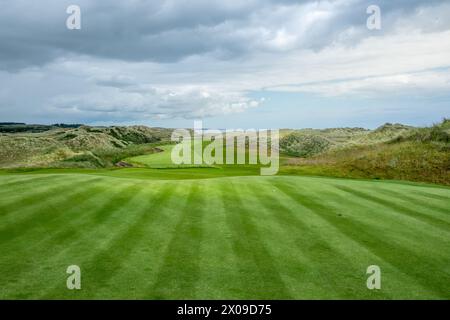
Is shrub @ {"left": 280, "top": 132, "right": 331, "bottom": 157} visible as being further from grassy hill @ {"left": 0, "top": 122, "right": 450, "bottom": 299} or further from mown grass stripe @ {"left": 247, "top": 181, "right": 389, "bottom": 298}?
mown grass stripe @ {"left": 247, "top": 181, "right": 389, "bottom": 298}

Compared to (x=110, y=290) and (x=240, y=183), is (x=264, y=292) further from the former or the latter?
(x=240, y=183)

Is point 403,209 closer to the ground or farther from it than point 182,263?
farther from it

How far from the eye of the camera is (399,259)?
11.7 m

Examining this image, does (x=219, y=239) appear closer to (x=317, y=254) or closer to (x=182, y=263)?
(x=182, y=263)

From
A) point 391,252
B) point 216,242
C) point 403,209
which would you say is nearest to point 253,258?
point 216,242

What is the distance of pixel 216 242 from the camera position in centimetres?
1312

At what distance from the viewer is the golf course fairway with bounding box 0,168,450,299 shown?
383 inches

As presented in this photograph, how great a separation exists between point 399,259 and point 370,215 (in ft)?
18.0

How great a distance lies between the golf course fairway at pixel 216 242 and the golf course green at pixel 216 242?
0.04m

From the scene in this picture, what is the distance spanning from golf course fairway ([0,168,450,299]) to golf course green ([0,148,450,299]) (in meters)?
0.04

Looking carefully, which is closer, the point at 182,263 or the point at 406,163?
the point at 182,263

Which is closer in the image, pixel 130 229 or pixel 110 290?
pixel 110 290
